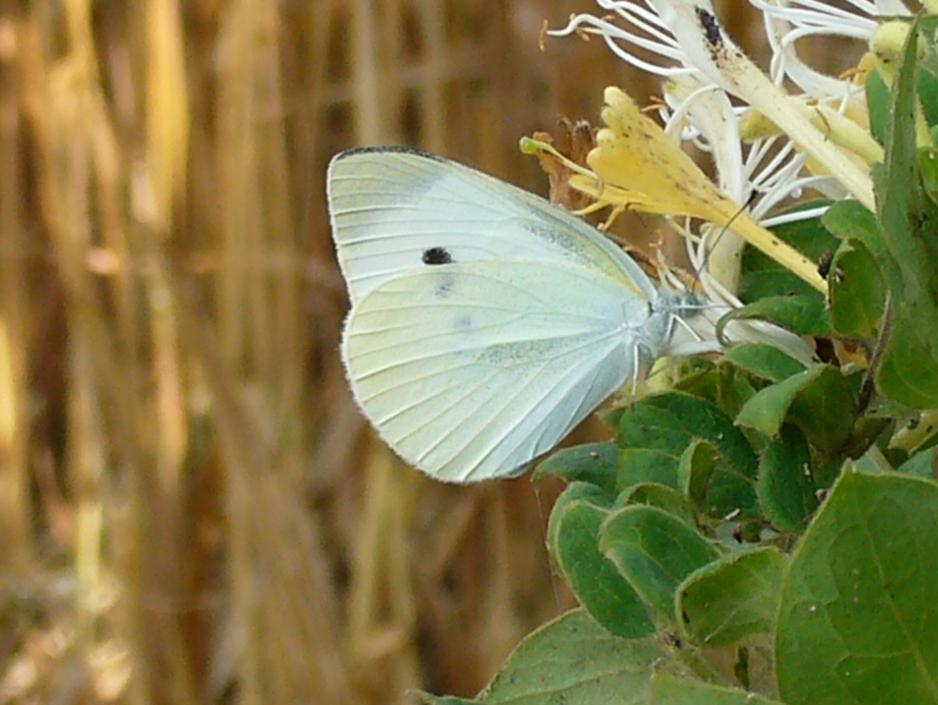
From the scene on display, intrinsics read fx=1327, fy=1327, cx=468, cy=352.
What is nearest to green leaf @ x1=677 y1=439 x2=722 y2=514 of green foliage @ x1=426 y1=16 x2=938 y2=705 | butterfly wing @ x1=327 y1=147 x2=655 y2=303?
green foliage @ x1=426 y1=16 x2=938 y2=705

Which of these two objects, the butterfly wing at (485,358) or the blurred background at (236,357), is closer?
the butterfly wing at (485,358)

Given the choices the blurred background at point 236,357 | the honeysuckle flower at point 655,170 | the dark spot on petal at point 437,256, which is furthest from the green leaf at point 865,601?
the blurred background at point 236,357

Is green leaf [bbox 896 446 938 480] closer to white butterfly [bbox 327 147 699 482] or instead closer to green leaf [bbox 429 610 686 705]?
green leaf [bbox 429 610 686 705]

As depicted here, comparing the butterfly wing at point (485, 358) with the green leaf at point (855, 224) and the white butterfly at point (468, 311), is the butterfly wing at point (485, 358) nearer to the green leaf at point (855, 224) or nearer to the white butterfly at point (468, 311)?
the white butterfly at point (468, 311)

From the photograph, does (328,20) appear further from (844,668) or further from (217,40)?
(844,668)

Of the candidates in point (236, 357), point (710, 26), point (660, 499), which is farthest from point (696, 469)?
point (236, 357)
